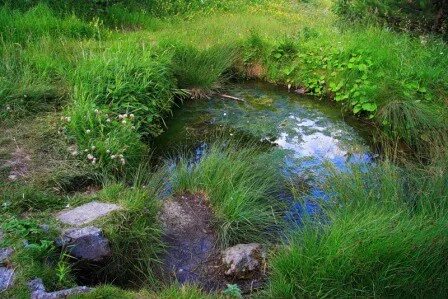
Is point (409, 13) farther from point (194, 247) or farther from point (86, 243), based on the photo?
point (86, 243)

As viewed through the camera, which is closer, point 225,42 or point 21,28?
point 21,28

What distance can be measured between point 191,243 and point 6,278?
1594mm

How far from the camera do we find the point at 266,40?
8484mm

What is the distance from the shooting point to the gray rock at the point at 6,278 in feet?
10.4

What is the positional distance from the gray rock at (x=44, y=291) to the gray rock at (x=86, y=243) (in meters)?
0.53

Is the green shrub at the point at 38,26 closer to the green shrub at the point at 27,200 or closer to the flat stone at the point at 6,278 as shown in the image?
the green shrub at the point at 27,200

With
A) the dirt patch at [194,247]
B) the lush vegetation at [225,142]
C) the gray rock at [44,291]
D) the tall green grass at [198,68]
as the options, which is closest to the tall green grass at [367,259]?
the lush vegetation at [225,142]

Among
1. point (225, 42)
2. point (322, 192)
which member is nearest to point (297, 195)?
point (322, 192)

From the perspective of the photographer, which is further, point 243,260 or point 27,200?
point 27,200

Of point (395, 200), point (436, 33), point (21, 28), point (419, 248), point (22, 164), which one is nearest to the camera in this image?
point (419, 248)

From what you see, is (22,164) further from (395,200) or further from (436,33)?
(436,33)

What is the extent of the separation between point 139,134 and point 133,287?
2186mm

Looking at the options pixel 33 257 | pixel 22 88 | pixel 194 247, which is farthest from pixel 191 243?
pixel 22 88

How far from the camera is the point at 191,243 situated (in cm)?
438
